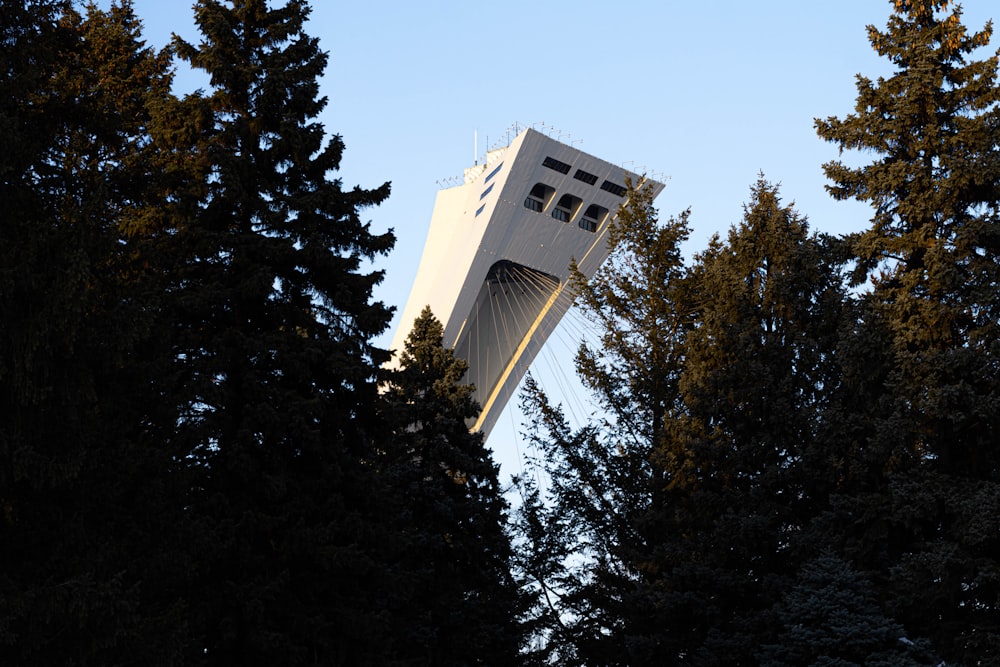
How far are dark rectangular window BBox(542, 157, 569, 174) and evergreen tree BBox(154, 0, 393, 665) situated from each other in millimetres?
23065

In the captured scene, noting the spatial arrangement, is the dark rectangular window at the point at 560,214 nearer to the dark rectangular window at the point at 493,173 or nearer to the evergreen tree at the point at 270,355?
the dark rectangular window at the point at 493,173

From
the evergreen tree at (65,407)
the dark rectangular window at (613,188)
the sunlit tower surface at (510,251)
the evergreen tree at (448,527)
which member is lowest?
the evergreen tree at (65,407)

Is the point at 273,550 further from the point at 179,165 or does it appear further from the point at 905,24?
the point at 905,24

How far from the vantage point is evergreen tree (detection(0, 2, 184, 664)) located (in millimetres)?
9320

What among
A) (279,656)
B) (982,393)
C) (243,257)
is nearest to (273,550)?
(279,656)

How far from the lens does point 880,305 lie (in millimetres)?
16344

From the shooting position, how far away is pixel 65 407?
998cm

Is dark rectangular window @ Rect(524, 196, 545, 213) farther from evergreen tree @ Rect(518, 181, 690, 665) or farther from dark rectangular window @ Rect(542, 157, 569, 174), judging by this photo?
evergreen tree @ Rect(518, 181, 690, 665)

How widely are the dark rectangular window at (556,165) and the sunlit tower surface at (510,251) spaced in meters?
0.03

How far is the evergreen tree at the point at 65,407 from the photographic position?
932 centimetres

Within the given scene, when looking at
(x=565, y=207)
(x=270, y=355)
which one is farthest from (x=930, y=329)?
(x=565, y=207)

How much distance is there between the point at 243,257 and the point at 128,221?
1869mm

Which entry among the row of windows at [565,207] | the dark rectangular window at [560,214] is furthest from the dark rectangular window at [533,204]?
the dark rectangular window at [560,214]

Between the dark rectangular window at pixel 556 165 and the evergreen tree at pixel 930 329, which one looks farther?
the dark rectangular window at pixel 556 165
